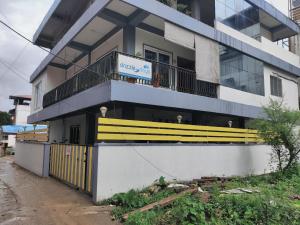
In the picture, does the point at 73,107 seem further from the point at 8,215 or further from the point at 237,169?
the point at 237,169

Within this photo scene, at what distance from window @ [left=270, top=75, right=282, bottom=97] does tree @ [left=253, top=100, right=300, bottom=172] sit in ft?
15.5

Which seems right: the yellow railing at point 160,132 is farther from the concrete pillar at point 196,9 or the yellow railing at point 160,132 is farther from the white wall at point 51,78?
the white wall at point 51,78

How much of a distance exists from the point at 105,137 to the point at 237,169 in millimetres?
6346

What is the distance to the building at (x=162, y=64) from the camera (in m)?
9.05

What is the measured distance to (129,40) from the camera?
10055mm

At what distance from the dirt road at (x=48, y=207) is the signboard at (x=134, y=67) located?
397 cm

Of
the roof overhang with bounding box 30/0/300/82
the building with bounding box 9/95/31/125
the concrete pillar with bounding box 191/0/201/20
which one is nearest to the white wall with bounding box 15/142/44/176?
the roof overhang with bounding box 30/0/300/82

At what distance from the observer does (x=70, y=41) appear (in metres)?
11.6

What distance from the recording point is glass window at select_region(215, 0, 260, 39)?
12562 mm

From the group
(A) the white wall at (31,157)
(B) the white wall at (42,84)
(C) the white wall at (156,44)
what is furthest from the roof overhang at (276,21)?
(A) the white wall at (31,157)

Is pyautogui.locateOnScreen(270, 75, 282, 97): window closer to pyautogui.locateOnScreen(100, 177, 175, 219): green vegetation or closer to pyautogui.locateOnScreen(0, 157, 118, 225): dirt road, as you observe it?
pyautogui.locateOnScreen(100, 177, 175, 219): green vegetation

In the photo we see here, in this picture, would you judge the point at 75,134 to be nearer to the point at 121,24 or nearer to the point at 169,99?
the point at 121,24

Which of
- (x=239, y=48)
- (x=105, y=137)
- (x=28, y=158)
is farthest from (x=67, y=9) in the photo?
(x=105, y=137)

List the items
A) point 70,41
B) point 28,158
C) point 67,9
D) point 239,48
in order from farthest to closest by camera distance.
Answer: point 67,9
point 28,158
point 239,48
point 70,41
